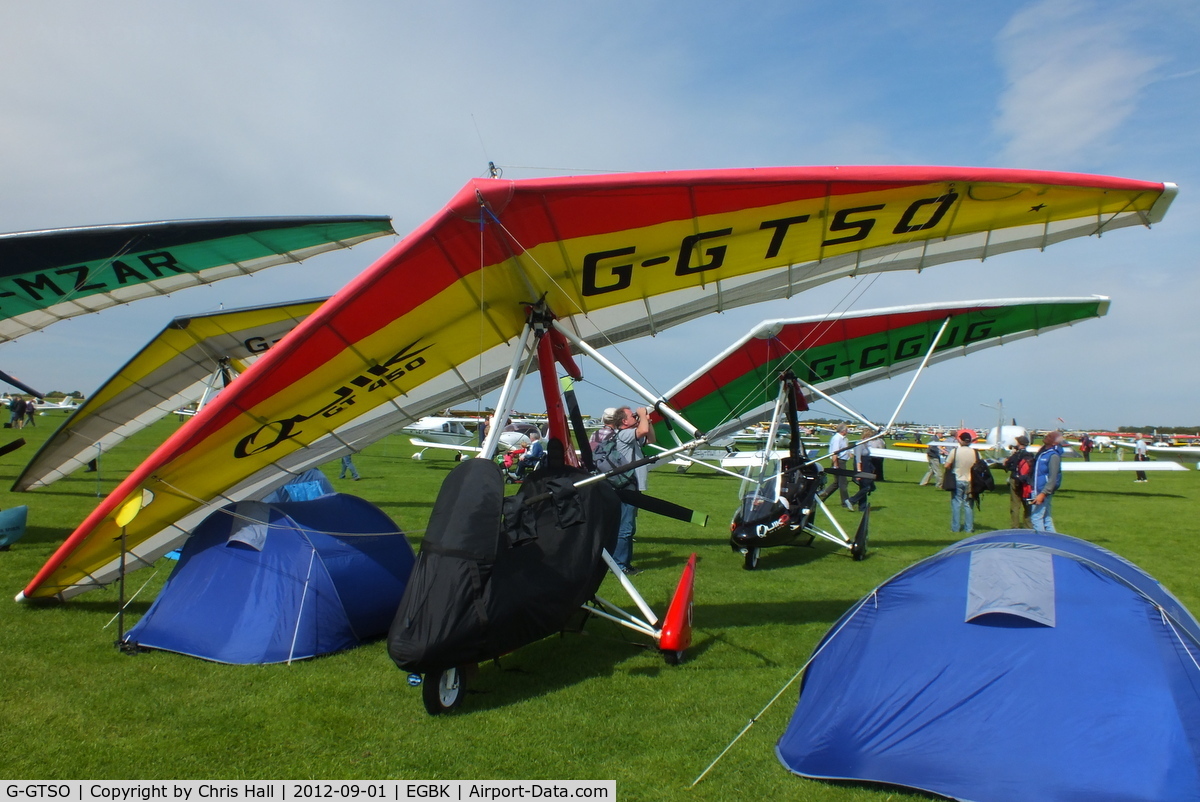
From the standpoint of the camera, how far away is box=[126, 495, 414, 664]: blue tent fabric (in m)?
5.30

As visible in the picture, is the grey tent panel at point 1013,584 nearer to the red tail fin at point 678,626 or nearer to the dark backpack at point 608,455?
the red tail fin at point 678,626

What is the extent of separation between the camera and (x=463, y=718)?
438 cm

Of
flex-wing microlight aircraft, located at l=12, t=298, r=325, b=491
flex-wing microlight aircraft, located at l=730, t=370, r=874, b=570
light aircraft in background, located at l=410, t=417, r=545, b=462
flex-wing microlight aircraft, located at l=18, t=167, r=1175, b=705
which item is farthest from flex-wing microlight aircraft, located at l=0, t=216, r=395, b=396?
light aircraft in background, located at l=410, t=417, r=545, b=462

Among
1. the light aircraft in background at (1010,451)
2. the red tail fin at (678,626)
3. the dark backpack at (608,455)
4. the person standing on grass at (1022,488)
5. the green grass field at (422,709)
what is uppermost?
the light aircraft in background at (1010,451)

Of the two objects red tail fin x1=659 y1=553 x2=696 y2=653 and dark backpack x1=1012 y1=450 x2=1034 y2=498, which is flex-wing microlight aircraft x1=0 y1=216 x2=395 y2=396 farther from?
dark backpack x1=1012 y1=450 x2=1034 y2=498

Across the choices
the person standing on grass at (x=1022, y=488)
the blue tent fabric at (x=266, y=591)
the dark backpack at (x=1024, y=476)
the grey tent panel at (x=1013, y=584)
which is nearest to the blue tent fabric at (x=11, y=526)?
the blue tent fabric at (x=266, y=591)

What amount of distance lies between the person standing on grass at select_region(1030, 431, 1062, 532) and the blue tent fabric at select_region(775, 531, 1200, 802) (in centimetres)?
683

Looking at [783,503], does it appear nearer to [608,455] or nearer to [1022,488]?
[608,455]

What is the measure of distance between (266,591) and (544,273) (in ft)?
11.0

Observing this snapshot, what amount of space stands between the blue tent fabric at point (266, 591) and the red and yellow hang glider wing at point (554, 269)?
0.45 meters

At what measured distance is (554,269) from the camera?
5.32 meters

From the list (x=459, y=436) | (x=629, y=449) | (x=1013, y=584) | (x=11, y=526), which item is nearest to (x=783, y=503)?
(x=629, y=449)

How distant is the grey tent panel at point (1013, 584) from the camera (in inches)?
143

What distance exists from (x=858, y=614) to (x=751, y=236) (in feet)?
9.41
